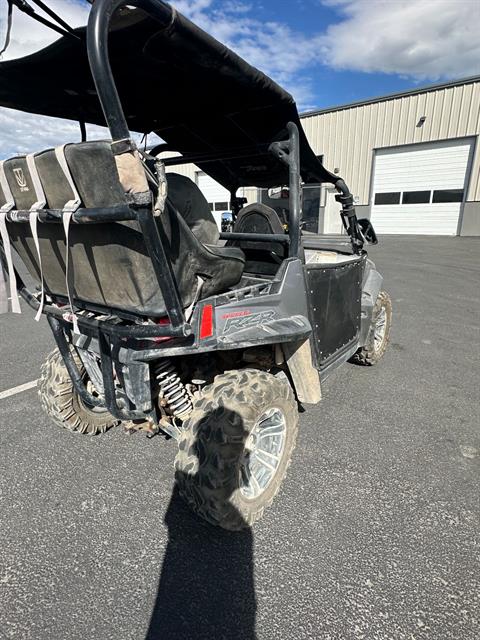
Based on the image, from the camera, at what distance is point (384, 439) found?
310 cm

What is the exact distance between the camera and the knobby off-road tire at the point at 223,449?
2.03 meters

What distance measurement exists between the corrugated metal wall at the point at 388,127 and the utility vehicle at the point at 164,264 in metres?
17.9

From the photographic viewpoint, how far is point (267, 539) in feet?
7.13

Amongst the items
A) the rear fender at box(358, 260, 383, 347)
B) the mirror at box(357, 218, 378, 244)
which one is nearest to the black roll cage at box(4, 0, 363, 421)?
the rear fender at box(358, 260, 383, 347)

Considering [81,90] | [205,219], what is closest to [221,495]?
[205,219]

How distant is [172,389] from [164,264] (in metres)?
1.03

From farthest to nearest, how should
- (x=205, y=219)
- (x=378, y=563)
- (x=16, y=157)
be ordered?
(x=205, y=219)
(x=378, y=563)
(x=16, y=157)

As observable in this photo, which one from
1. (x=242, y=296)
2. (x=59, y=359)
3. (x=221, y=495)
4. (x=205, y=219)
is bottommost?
(x=221, y=495)

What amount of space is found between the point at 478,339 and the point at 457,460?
3255 mm

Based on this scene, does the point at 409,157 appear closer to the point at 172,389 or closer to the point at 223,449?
the point at 172,389

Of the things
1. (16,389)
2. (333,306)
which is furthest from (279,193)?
(16,389)

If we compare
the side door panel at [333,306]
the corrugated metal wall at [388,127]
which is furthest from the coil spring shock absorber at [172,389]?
the corrugated metal wall at [388,127]

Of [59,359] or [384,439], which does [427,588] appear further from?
[59,359]

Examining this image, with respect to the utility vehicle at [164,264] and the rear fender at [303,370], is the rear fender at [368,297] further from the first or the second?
the rear fender at [303,370]
